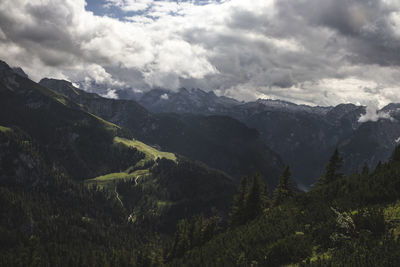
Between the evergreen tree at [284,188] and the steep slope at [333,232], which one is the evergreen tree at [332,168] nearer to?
the evergreen tree at [284,188]

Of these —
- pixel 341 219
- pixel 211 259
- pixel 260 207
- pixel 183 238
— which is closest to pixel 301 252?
pixel 341 219

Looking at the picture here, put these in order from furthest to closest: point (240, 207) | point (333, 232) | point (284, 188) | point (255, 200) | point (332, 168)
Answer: point (240, 207) → point (284, 188) → point (332, 168) → point (255, 200) → point (333, 232)

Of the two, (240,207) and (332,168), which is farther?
(240,207)

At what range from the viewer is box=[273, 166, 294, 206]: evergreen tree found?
255ft

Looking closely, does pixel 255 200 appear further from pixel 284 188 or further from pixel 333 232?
pixel 333 232

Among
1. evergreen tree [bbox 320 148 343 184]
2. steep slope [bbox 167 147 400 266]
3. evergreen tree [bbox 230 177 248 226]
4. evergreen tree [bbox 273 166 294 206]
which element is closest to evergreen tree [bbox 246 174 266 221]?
evergreen tree [bbox 230 177 248 226]

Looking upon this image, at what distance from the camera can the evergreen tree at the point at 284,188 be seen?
255 feet

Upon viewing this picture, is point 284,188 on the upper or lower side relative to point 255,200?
upper

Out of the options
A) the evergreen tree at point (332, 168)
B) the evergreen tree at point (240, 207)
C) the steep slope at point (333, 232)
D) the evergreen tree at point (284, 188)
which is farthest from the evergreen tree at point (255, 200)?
the evergreen tree at point (332, 168)

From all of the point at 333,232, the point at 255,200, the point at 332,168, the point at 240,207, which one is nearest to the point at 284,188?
the point at 255,200

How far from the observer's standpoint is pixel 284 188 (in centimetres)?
7906

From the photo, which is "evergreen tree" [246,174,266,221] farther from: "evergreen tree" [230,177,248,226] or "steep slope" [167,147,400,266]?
"steep slope" [167,147,400,266]

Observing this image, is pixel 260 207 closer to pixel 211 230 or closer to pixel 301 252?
pixel 211 230

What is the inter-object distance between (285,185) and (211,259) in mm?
38742
